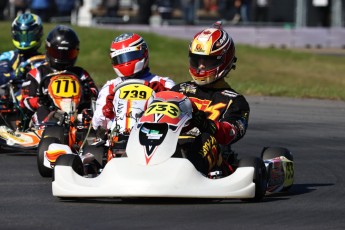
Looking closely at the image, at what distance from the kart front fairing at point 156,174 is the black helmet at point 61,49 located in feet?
14.1

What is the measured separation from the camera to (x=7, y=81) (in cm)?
1404

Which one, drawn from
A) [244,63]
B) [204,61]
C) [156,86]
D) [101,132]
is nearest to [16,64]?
[101,132]

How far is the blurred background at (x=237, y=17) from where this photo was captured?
32.8 metres

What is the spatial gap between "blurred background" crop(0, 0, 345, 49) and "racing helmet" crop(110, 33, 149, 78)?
21.6 meters

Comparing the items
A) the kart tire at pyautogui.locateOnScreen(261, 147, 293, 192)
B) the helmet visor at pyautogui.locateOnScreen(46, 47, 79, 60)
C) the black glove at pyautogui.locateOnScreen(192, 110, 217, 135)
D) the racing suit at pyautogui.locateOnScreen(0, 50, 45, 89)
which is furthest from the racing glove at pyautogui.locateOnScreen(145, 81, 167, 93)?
the racing suit at pyautogui.locateOnScreen(0, 50, 45, 89)

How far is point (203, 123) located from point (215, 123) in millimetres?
202

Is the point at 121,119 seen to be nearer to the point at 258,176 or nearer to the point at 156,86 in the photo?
the point at 156,86

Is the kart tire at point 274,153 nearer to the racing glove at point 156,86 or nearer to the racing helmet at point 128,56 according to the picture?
the racing glove at point 156,86

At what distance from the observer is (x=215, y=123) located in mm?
8711

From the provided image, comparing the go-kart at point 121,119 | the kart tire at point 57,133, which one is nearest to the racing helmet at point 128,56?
the go-kart at point 121,119

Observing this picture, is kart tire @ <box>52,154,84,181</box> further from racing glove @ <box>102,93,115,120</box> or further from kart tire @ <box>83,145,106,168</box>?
racing glove @ <box>102,93,115,120</box>

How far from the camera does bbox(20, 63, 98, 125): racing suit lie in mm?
12211

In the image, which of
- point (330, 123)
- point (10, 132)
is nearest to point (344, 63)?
point (330, 123)

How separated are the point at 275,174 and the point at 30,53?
240 inches
